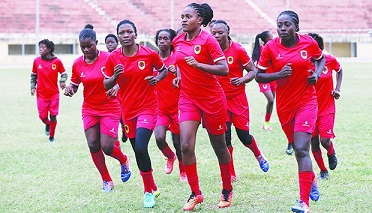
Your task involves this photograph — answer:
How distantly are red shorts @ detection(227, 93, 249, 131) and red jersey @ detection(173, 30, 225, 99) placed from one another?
2.01 meters

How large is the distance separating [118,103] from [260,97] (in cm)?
1552

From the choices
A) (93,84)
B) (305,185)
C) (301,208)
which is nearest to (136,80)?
(93,84)

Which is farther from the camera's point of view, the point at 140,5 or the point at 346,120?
the point at 140,5

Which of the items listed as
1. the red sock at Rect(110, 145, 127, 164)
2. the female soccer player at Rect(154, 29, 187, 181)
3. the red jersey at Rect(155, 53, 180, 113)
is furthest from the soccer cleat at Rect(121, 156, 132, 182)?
the red jersey at Rect(155, 53, 180, 113)

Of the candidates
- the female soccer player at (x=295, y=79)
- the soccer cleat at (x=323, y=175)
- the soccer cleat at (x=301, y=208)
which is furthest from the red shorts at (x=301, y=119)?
the soccer cleat at (x=323, y=175)

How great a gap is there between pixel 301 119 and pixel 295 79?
0.42 metres

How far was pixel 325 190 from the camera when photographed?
887cm

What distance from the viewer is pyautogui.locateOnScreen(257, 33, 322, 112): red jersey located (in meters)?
7.73

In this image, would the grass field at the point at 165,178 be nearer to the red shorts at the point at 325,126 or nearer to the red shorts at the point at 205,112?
the red shorts at the point at 325,126

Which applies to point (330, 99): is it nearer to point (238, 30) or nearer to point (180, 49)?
point (180, 49)

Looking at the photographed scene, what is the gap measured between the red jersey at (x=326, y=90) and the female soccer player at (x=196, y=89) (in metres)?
2.18

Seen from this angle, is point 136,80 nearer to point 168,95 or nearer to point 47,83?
point 168,95

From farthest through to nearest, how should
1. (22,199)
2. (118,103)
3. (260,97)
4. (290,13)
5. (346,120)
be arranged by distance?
(260,97) → (346,120) → (118,103) → (22,199) → (290,13)

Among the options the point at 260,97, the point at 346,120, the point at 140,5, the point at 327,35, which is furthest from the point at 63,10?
the point at 346,120
